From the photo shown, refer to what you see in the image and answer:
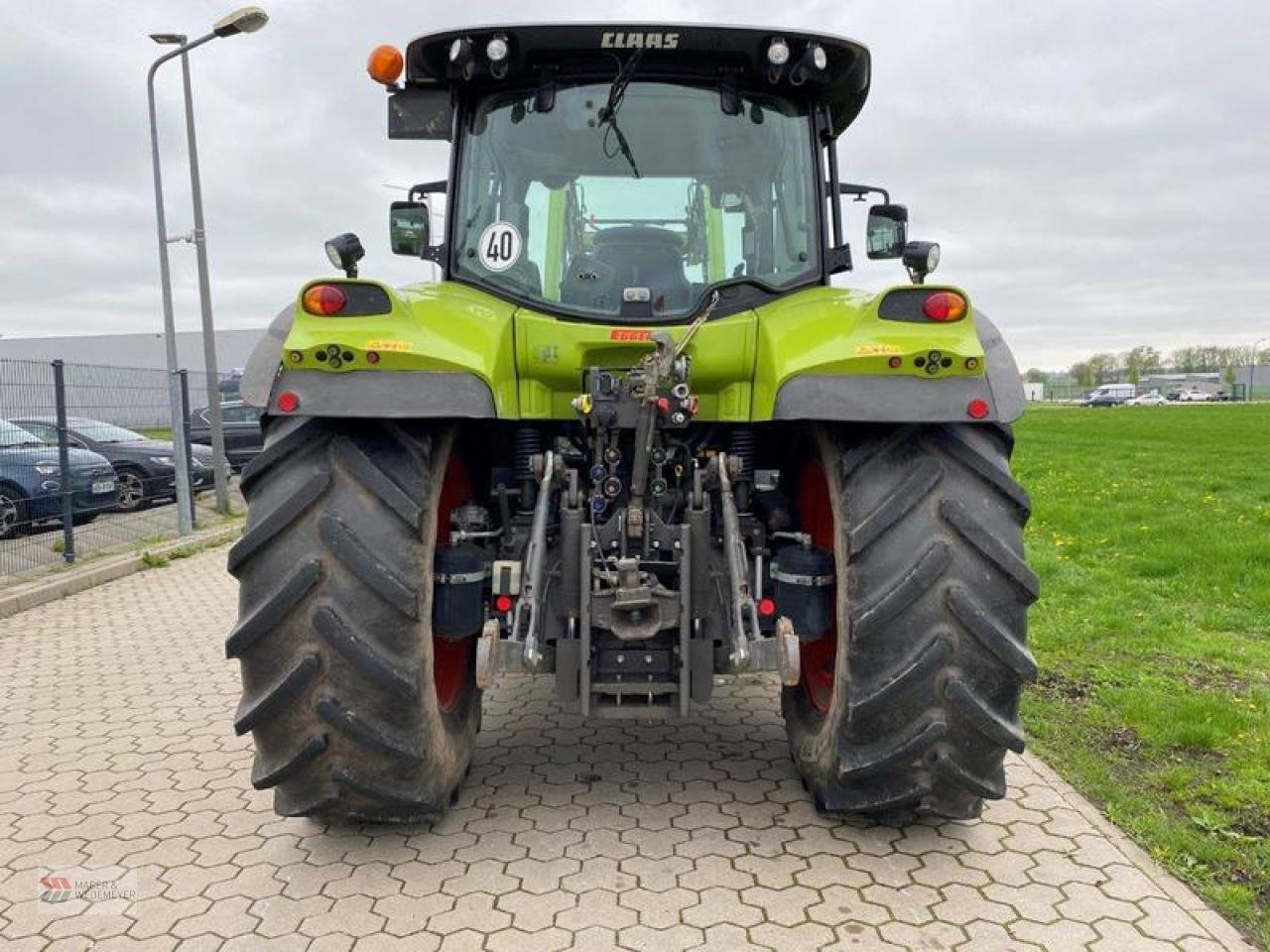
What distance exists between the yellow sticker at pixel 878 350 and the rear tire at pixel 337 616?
55.6 inches

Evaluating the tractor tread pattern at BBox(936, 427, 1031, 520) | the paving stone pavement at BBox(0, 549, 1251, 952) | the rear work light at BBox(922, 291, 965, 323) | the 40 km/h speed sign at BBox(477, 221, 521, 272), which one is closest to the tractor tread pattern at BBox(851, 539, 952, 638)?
the tractor tread pattern at BBox(936, 427, 1031, 520)

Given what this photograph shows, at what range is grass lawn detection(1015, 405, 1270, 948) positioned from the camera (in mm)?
3529

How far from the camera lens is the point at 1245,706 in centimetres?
480

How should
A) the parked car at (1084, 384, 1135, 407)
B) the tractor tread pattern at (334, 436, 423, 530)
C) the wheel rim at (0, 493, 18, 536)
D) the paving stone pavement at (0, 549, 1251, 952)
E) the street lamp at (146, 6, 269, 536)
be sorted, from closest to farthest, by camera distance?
the paving stone pavement at (0, 549, 1251, 952), the tractor tread pattern at (334, 436, 423, 530), the wheel rim at (0, 493, 18, 536), the street lamp at (146, 6, 269, 536), the parked car at (1084, 384, 1135, 407)

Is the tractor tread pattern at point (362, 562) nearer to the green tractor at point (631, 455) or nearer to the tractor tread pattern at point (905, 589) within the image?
the green tractor at point (631, 455)

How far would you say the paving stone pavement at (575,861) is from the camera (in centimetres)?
294

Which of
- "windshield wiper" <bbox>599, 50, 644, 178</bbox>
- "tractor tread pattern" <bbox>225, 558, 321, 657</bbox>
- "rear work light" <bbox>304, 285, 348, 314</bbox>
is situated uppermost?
"windshield wiper" <bbox>599, 50, 644, 178</bbox>

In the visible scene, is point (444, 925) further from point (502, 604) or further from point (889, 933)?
point (889, 933)

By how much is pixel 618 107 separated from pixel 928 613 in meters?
2.19

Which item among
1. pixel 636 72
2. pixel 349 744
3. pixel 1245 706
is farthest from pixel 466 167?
pixel 1245 706

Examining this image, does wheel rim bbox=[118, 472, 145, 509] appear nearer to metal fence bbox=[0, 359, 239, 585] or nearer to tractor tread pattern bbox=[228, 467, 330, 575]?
metal fence bbox=[0, 359, 239, 585]

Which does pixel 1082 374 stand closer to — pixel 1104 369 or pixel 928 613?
pixel 1104 369

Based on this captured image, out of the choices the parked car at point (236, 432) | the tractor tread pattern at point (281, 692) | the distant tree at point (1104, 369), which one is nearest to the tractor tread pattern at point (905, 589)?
the tractor tread pattern at point (281, 692)

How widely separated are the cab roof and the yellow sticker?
1.29 meters
